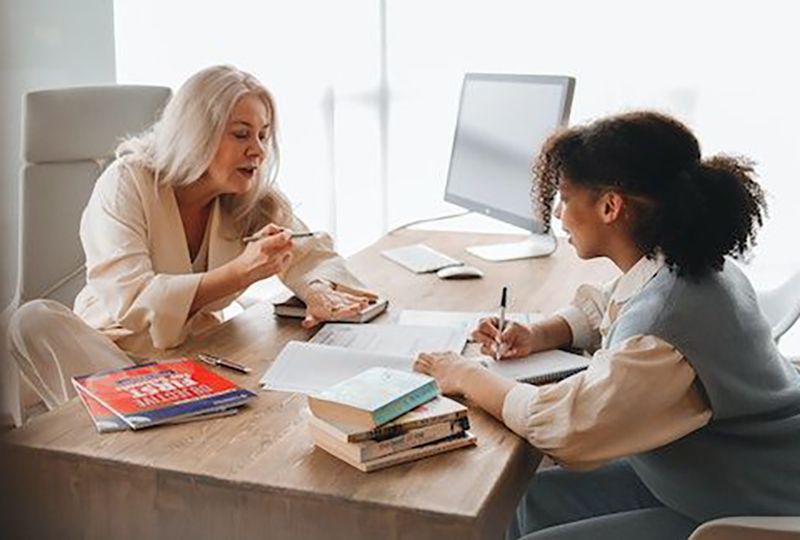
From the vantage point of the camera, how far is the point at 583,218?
1486mm

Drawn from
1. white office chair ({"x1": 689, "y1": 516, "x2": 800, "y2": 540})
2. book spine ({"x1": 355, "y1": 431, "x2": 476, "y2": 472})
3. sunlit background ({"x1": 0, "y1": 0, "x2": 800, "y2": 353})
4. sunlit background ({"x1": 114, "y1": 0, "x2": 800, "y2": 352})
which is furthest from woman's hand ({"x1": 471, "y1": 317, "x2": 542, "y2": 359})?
sunlit background ({"x1": 114, "y1": 0, "x2": 800, "y2": 352})

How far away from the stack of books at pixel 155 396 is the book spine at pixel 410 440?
0.30 m

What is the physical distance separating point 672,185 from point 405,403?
51 centimetres

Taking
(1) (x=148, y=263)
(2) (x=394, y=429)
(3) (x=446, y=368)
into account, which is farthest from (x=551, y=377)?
(1) (x=148, y=263)

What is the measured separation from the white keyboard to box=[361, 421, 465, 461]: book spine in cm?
110

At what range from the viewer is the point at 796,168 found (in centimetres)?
355

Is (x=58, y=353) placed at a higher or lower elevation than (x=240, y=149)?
lower

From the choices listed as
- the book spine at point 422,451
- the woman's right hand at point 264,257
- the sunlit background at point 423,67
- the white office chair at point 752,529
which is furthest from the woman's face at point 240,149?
the white office chair at point 752,529

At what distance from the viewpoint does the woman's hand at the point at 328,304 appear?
193 cm

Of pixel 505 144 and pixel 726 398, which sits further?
pixel 505 144

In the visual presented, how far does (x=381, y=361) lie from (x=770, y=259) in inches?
97.1

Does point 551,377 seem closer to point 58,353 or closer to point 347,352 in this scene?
point 347,352

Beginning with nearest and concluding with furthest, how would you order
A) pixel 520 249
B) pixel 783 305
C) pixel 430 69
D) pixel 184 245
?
1. pixel 184 245
2. pixel 783 305
3. pixel 520 249
4. pixel 430 69

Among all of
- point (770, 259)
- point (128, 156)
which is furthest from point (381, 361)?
point (770, 259)
